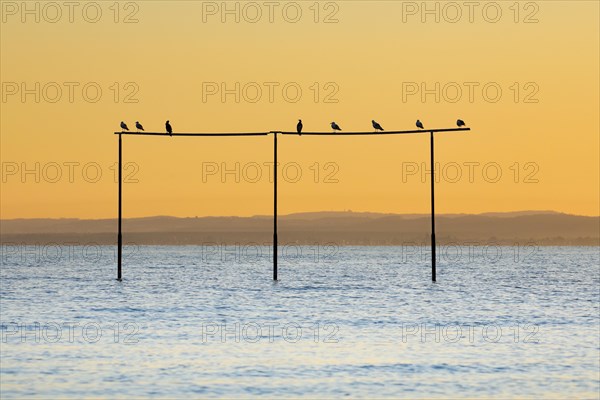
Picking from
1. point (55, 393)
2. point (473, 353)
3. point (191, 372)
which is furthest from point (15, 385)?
point (473, 353)

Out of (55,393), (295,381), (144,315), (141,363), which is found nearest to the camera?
(55,393)

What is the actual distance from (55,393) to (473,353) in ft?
45.3

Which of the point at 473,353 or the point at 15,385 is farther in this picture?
the point at 473,353

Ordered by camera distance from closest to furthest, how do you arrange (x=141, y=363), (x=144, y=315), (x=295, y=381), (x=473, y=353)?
(x=295, y=381), (x=141, y=363), (x=473, y=353), (x=144, y=315)

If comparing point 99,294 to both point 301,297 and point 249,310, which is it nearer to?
point 301,297

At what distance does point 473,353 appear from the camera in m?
34.5

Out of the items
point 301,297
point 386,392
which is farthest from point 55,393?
point 301,297

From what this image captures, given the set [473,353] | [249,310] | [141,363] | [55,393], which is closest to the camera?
[55,393]

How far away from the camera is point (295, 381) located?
2816 cm

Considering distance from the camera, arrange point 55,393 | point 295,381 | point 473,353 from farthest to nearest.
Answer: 1. point 473,353
2. point 295,381
3. point 55,393

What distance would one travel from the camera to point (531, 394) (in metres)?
26.4

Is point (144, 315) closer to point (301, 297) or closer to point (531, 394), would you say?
point (301, 297)

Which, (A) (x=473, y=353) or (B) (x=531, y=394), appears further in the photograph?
(A) (x=473, y=353)

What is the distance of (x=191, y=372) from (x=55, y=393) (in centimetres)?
460
